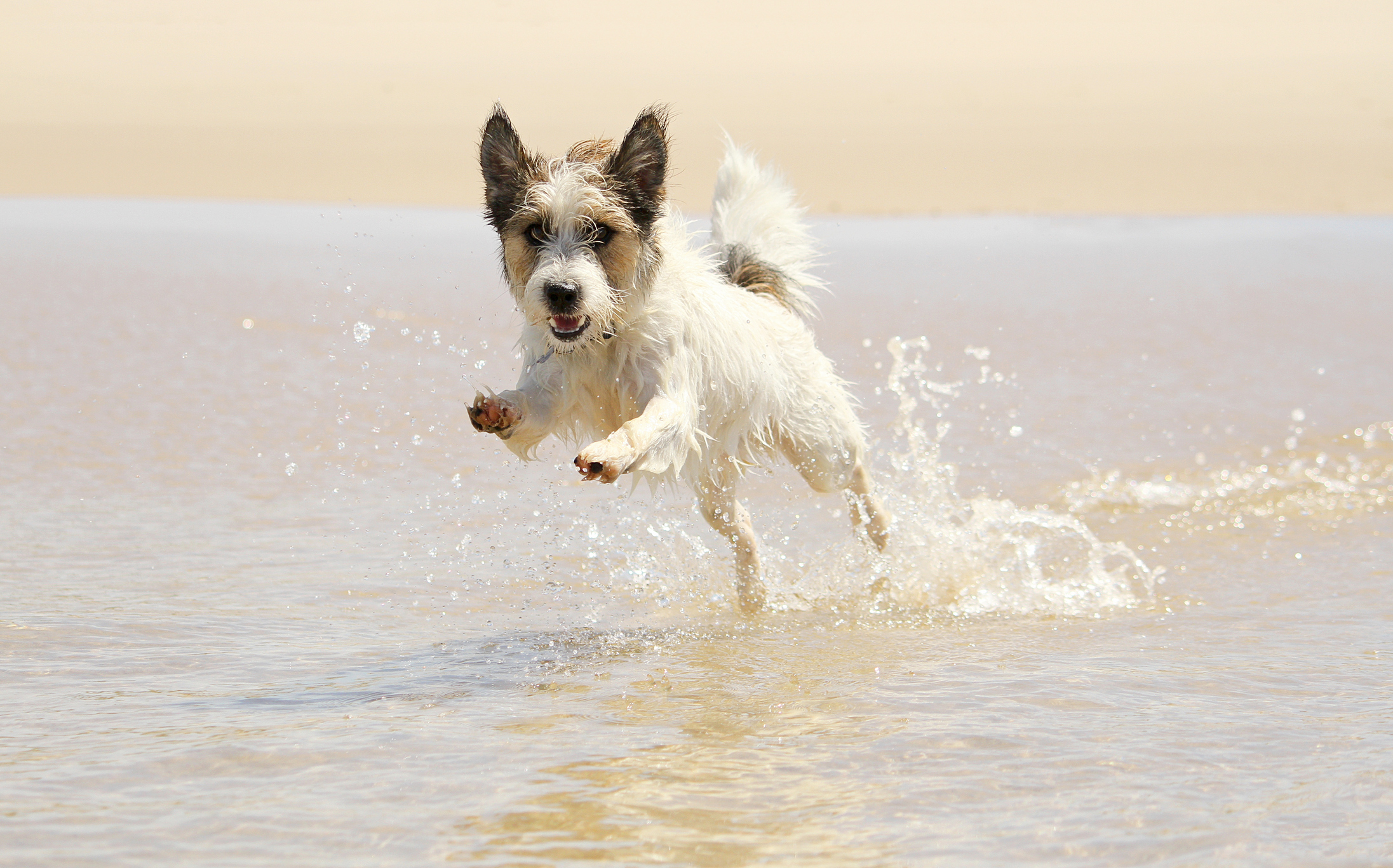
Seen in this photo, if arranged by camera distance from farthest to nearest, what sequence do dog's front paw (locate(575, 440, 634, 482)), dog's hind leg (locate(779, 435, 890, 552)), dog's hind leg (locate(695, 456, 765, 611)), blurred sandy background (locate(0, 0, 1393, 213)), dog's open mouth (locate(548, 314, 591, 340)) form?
blurred sandy background (locate(0, 0, 1393, 213)) < dog's hind leg (locate(779, 435, 890, 552)) < dog's hind leg (locate(695, 456, 765, 611)) < dog's open mouth (locate(548, 314, 591, 340)) < dog's front paw (locate(575, 440, 634, 482))

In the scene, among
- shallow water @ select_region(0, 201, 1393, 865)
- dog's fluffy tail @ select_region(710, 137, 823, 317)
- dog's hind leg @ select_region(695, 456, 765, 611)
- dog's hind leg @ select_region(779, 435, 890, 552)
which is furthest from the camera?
dog's fluffy tail @ select_region(710, 137, 823, 317)

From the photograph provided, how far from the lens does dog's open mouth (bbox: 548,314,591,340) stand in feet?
14.2

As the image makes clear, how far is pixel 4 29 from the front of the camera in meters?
25.9

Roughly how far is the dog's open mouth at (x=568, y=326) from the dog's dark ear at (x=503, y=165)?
1.18 ft

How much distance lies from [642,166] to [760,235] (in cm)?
145

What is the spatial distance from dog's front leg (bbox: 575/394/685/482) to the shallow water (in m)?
0.63

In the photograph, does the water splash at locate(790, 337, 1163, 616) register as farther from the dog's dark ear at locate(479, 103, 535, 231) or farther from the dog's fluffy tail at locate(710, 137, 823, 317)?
the dog's dark ear at locate(479, 103, 535, 231)

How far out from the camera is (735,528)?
17.9 ft

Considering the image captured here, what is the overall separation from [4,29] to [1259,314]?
2310 cm

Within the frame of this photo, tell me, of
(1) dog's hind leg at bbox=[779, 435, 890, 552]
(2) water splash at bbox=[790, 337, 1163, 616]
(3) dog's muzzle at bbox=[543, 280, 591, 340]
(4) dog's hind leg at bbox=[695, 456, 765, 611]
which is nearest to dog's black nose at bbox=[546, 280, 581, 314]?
(3) dog's muzzle at bbox=[543, 280, 591, 340]

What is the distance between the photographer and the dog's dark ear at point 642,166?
4.36m

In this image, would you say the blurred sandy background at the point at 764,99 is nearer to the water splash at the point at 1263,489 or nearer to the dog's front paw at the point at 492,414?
the water splash at the point at 1263,489

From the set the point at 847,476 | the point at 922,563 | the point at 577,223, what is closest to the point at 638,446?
the point at 577,223

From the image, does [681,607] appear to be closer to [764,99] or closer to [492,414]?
[492,414]
